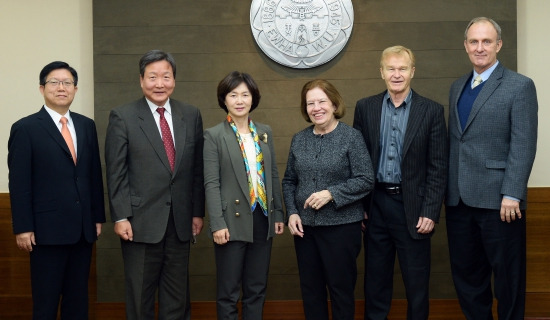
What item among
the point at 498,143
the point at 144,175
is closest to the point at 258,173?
the point at 144,175

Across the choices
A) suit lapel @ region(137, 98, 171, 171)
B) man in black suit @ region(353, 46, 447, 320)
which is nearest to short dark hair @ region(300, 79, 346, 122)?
man in black suit @ region(353, 46, 447, 320)

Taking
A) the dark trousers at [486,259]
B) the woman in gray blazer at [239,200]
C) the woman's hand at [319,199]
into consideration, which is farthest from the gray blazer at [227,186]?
the dark trousers at [486,259]

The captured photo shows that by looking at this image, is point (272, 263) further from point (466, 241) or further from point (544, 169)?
point (544, 169)

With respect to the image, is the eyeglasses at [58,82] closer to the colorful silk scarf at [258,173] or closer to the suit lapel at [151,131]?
the suit lapel at [151,131]

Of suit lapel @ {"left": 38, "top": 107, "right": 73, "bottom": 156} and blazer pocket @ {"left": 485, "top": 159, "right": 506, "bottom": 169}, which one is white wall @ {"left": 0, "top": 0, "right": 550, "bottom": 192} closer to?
suit lapel @ {"left": 38, "top": 107, "right": 73, "bottom": 156}

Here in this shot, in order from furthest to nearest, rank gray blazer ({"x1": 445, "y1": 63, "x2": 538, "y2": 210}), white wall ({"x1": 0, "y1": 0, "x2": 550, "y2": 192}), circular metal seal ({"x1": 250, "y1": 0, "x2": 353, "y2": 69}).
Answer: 1. white wall ({"x1": 0, "y1": 0, "x2": 550, "y2": 192})
2. circular metal seal ({"x1": 250, "y1": 0, "x2": 353, "y2": 69})
3. gray blazer ({"x1": 445, "y1": 63, "x2": 538, "y2": 210})

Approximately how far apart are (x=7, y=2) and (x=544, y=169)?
381cm

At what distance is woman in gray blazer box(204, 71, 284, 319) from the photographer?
3.29m

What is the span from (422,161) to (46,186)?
1.94 meters

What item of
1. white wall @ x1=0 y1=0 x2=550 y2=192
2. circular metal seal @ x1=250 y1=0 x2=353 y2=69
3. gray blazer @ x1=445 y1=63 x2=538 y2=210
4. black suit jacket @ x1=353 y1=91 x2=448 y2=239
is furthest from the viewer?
white wall @ x1=0 y1=0 x2=550 y2=192

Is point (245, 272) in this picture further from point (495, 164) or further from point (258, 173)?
point (495, 164)

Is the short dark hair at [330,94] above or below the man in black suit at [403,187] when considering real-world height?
above

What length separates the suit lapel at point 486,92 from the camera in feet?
11.0

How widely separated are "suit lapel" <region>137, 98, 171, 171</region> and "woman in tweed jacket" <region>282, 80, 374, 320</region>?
0.70m
